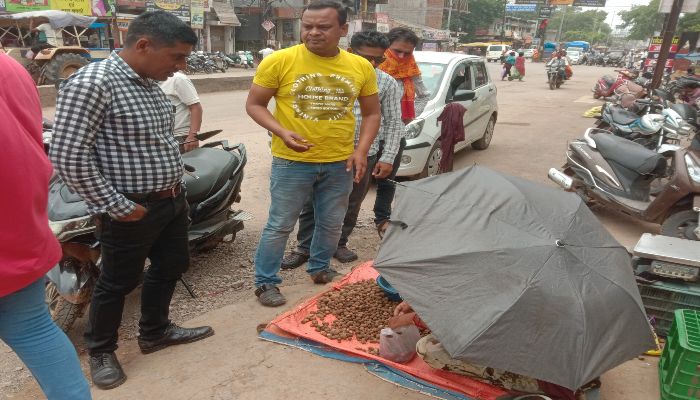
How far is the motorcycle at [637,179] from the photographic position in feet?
14.4

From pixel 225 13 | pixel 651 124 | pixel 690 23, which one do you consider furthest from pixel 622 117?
pixel 690 23

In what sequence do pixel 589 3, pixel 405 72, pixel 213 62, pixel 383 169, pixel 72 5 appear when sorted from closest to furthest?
pixel 383 169 → pixel 405 72 → pixel 72 5 → pixel 213 62 → pixel 589 3

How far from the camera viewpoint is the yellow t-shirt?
2.71m

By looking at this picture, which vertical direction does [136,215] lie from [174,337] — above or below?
above

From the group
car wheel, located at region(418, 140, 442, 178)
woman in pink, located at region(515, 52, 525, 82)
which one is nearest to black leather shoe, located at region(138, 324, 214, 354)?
car wheel, located at region(418, 140, 442, 178)

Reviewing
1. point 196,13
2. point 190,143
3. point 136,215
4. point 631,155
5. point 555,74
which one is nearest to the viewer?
point 136,215

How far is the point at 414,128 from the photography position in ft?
18.3

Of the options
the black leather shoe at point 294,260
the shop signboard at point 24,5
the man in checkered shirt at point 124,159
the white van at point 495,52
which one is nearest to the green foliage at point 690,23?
the white van at point 495,52

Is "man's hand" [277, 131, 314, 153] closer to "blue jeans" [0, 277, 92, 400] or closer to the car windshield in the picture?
"blue jeans" [0, 277, 92, 400]

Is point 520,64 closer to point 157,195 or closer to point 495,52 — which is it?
point 157,195

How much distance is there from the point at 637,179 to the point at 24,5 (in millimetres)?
21341

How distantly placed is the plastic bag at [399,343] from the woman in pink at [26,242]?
1474 millimetres

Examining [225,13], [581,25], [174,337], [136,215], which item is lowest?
[174,337]

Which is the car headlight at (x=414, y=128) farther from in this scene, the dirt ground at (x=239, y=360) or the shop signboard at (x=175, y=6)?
the shop signboard at (x=175, y=6)
